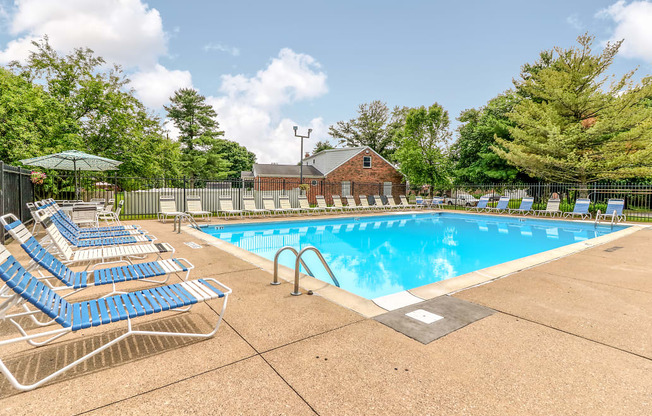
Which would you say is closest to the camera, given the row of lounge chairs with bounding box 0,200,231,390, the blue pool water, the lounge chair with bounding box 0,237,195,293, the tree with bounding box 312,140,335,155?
the row of lounge chairs with bounding box 0,200,231,390

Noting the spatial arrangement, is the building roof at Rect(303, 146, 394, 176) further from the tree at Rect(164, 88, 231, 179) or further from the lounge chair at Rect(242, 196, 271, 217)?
the lounge chair at Rect(242, 196, 271, 217)

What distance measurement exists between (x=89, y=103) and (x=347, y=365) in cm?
1962

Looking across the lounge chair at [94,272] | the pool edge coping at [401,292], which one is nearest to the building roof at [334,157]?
the pool edge coping at [401,292]

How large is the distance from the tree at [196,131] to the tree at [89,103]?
52.0 ft

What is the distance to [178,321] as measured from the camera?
10.1ft

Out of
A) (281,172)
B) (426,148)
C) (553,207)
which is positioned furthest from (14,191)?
(426,148)

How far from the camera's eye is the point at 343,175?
94.9ft

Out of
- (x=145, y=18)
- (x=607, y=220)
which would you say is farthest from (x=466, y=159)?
(x=145, y=18)

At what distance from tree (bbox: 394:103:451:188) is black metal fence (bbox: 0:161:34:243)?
23.7 m

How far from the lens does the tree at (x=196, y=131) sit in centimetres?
3341

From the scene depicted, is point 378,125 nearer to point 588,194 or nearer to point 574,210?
point 588,194

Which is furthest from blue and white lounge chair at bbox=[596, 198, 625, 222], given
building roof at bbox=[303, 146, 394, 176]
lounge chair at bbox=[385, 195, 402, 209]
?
building roof at bbox=[303, 146, 394, 176]

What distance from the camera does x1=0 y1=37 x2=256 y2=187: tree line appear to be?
12.4 metres

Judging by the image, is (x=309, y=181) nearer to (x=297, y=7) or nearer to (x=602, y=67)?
(x=297, y=7)
